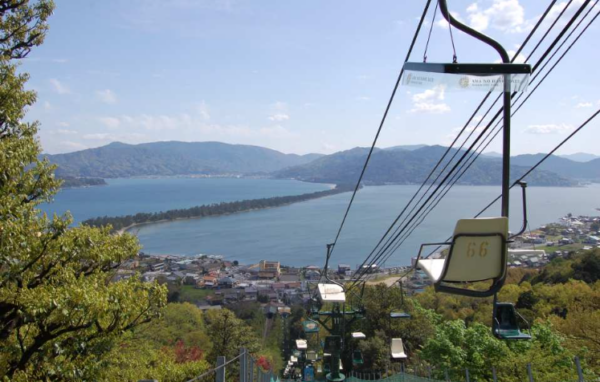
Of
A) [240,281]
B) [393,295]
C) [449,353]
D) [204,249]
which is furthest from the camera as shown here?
[204,249]

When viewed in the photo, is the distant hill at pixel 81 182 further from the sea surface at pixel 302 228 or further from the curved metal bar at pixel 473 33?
the curved metal bar at pixel 473 33

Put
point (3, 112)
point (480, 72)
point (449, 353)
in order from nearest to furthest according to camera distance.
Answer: point (480, 72) < point (3, 112) < point (449, 353)

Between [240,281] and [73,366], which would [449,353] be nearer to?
[73,366]

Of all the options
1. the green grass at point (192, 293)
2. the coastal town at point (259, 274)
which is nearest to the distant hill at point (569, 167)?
the coastal town at point (259, 274)

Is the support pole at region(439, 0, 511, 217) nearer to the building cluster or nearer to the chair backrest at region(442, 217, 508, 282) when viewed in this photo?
the chair backrest at region(442, 217, 508, 282)

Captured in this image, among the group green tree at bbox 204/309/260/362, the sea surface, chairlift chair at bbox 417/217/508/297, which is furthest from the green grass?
chairlift chair at bbox 417/217/508/297

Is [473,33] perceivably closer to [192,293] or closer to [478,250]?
[478,250]

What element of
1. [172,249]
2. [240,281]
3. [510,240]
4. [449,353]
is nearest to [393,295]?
[449,353]
